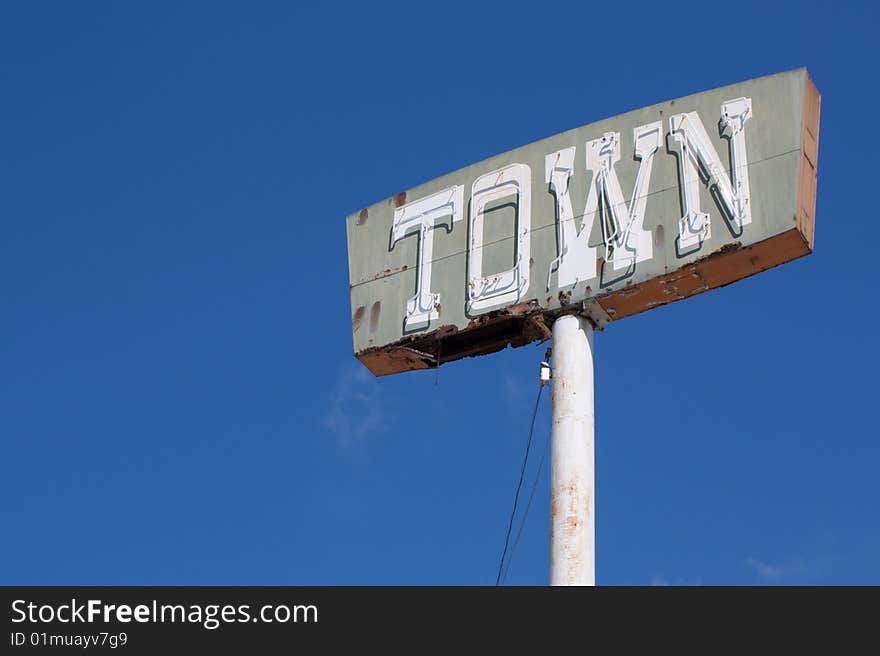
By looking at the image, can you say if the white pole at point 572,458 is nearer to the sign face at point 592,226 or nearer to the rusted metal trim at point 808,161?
the sign face at point 592,226

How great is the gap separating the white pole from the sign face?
1.63 ft

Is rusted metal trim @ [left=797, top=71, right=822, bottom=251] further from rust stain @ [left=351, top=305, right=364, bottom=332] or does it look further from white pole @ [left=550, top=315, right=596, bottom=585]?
rust stain @ [left=351, top=305, right=364, bottom=332]

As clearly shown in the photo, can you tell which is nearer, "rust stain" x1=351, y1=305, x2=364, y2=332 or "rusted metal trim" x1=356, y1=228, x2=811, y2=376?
"rusted metal trim" x1=356, y1=228, x2=811, y2=376

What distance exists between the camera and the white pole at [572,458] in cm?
1791

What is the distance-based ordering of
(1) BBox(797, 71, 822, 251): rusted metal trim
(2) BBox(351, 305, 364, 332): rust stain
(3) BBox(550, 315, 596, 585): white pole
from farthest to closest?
(2) BBox(351, 305, 364, 332): rust stain → (1) BBox(797, 71, 822, 251): rusted metal trim → (3) BBox(550, 315, 596, 585): white pole

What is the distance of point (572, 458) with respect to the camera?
18.4 metres

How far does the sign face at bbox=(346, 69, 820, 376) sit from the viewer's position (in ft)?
61.7

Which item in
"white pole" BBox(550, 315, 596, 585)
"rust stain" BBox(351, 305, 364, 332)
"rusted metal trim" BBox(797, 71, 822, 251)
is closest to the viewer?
"white pole" BBox(550, 315, 596, 585)

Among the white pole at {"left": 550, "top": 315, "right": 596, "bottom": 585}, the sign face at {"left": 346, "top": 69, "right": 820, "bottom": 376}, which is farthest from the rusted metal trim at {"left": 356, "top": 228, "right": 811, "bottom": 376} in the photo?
the white pole at {"left": 550, "top": 315, "right": 596, "bottom": 585}

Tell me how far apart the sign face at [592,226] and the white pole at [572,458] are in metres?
0.50

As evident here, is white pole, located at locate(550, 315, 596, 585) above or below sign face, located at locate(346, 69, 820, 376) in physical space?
below

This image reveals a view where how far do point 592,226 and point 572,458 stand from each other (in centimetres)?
308

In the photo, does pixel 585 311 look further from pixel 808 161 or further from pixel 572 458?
pixel 808 161
